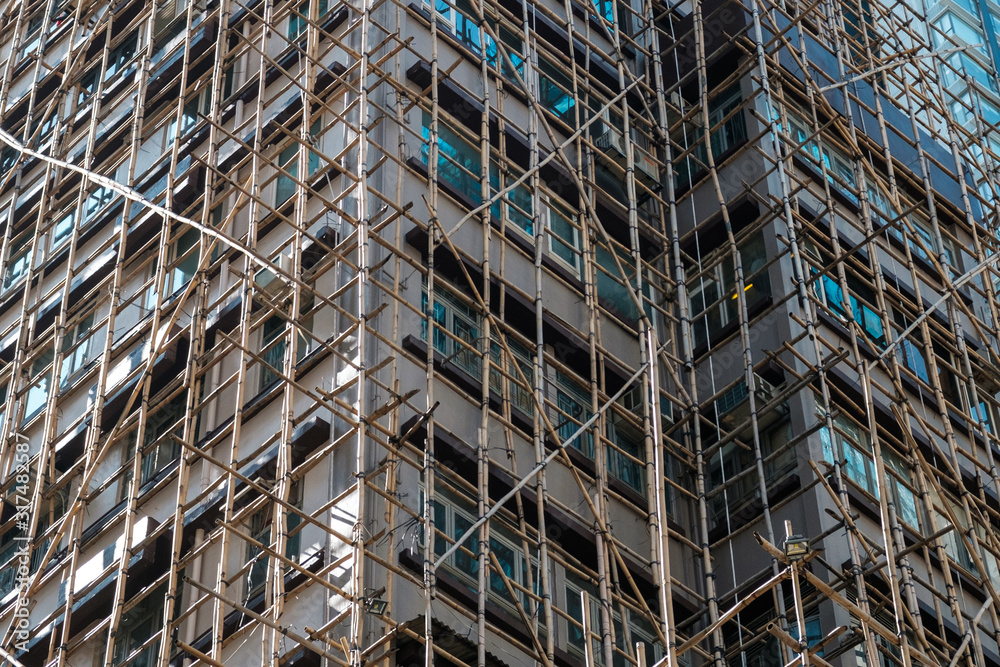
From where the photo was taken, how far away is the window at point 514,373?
601 inches

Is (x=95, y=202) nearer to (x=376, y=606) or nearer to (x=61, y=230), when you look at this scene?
(x=61, y=230)

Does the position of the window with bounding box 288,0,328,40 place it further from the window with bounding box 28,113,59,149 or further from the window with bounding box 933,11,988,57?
the window with bounding box 933,11,988,57

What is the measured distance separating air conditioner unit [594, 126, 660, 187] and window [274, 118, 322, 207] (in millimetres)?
3552

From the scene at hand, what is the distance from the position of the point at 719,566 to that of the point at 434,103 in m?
5.37

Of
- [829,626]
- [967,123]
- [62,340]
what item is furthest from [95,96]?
[967,123]

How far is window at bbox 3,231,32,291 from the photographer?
20.3 m

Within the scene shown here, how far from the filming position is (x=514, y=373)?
15719mm

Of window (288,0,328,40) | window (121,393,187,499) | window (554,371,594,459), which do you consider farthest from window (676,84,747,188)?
window (121,393,187,499)

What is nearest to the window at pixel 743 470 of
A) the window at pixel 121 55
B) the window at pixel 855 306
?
the window at pixel 855 306

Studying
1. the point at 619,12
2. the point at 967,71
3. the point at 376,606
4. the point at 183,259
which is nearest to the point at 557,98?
the point at 619,12

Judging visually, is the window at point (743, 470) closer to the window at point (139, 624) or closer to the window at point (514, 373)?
the window at point (514, 373)

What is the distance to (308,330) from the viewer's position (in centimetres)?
1476

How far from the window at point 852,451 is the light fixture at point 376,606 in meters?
5.06

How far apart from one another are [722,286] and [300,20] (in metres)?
5.63
